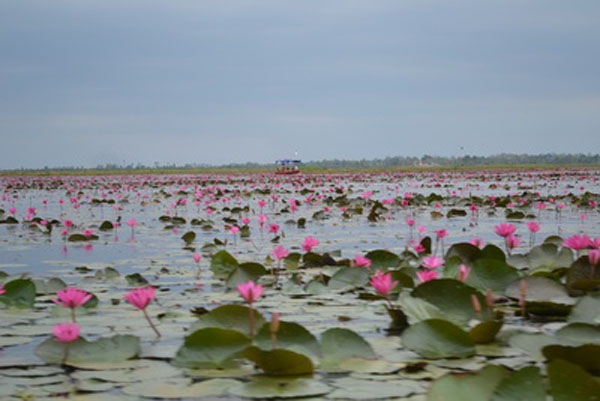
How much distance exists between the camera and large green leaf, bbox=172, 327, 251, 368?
8.09 ft

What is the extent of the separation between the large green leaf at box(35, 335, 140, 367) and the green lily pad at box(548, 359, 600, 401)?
1.55 meters

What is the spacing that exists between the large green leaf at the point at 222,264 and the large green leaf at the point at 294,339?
7.17 ft

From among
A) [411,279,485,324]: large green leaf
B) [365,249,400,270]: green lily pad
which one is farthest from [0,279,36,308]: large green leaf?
[365,249,400,270]: green lily pad

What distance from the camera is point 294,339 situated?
8.39 ft

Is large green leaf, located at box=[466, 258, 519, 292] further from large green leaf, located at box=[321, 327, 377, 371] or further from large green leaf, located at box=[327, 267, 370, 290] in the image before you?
large green leaf, located at box=[321, 327, 377, 371]

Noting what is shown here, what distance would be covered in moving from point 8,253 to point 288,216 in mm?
5132

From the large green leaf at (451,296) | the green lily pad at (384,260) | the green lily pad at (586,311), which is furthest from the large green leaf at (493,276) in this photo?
the green lily pad at (384,260)

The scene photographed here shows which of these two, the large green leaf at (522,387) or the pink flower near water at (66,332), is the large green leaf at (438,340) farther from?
the pink flower near water at (66,332)

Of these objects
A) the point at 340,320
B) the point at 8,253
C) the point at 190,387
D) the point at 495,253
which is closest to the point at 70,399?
the point at 190,387

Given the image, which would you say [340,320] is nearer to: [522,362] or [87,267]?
[522,362]

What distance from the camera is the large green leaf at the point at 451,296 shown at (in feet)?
10.0

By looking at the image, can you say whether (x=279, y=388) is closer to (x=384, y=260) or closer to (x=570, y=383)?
(x=570, y=383)

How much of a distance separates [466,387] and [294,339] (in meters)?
0.81

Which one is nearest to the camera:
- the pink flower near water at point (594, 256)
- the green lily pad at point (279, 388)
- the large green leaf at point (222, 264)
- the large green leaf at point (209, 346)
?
the green lily pad at point (279, 388)
